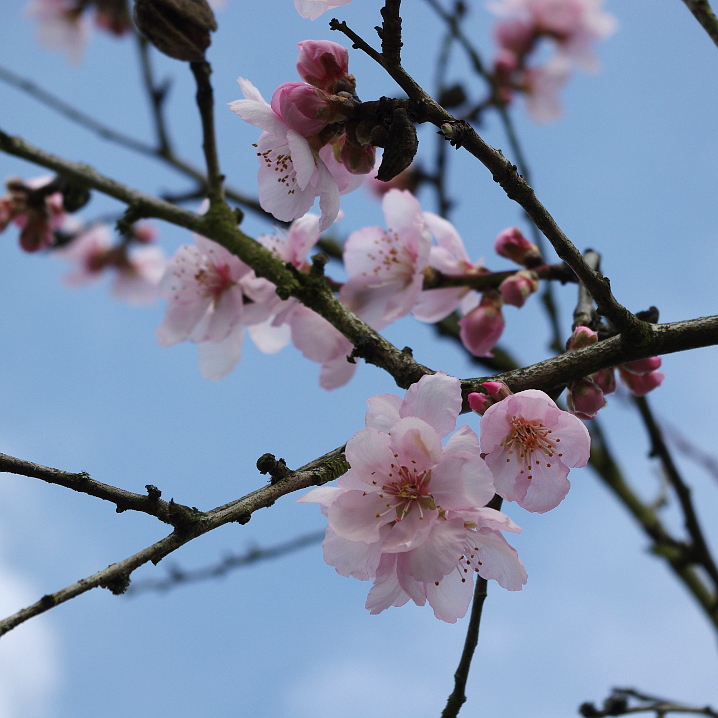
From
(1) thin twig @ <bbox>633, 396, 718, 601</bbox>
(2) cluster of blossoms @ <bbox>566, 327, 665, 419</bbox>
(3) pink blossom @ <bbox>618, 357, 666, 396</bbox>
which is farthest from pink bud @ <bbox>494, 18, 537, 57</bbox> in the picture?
(2) cluster of blossoms @ <bbox>566, 327, 665, 419</bbox>

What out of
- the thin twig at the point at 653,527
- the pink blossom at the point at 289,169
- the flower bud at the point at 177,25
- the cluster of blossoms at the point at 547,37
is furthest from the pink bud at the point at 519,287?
the cluster of blossoms at the point at 547,37

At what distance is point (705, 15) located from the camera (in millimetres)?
1539

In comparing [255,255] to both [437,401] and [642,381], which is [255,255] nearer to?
[437,401]

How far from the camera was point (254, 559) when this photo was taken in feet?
8.82

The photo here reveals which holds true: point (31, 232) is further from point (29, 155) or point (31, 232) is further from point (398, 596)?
point (398, 596)

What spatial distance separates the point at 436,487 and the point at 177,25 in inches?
56.6

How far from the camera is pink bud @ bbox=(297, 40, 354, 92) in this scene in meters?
1.28

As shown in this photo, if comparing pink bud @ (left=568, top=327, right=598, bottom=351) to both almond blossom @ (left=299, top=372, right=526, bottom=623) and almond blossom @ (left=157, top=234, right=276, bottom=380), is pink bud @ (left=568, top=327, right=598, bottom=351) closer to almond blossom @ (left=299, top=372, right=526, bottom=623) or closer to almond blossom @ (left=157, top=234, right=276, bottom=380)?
almond blossom @ (left=299, top=372, right=526, bottom=623)

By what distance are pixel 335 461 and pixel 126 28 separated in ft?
14.1

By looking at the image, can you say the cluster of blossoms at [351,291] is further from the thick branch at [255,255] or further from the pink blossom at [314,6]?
the pink blossom at [314,6]

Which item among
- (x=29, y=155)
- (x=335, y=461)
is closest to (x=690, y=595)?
(x=335, y=461)

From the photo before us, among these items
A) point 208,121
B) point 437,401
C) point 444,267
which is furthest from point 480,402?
point 208,121

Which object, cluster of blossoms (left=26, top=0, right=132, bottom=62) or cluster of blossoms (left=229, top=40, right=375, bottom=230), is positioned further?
cluster of blossoms (left=26, top=0, right=132, bottom=62)

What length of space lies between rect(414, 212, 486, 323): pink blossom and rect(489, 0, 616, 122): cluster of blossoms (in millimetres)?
2928
